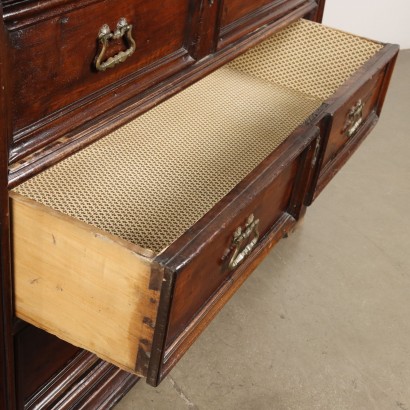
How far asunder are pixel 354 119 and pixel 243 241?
0.40 meters

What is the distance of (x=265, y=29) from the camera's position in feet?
3.92

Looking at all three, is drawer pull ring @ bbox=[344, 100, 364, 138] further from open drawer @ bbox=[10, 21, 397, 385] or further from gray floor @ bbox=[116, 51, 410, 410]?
gray floor @ bbox=[116, 51, 410, 410]

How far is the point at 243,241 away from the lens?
894 mm

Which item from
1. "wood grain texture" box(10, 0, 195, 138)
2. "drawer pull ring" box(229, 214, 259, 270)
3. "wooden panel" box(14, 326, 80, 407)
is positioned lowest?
"wooden panel" box(14, 326, 80, 407)

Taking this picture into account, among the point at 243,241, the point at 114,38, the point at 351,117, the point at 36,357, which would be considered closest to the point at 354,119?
the point at 351,117

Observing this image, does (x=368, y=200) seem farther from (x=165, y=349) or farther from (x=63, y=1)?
(x=63, y=1)

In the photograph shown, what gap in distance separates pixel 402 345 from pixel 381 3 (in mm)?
1545

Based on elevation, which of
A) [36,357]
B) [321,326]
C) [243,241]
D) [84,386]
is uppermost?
[243,241]

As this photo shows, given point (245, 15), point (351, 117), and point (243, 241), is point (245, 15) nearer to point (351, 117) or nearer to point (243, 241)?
point (351, 117)

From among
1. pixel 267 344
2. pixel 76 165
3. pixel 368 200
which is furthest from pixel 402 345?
pixel 76 165

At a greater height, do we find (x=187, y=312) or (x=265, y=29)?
(x=265, y=29)

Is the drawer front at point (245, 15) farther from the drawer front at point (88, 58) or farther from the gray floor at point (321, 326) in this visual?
the gray floor at point (321, 326)

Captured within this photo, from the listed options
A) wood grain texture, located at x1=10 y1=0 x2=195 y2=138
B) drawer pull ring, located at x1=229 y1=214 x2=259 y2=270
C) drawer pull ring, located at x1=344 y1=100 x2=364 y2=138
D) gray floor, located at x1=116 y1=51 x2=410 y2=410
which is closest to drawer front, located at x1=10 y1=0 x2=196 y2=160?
wood grain texture, located at x1=10 y1=0 x2=195 y2=138

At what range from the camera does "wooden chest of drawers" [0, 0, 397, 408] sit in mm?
709
